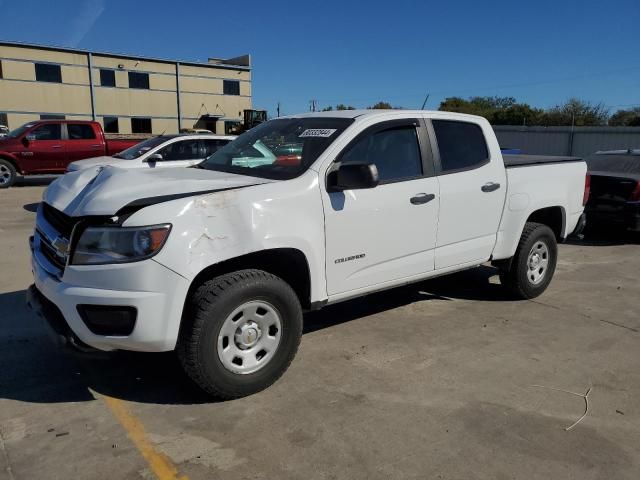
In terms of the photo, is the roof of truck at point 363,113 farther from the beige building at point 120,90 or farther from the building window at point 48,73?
the building window at point 48,73

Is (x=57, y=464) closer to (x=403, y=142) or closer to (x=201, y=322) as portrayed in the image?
(x=201, y=322)

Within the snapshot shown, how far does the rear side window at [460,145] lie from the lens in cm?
472

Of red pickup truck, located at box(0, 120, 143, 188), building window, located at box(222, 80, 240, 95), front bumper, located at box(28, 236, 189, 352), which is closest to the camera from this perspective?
front bumper, located at box(28, 236, 189, 352)

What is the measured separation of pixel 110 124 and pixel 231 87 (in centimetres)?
1152

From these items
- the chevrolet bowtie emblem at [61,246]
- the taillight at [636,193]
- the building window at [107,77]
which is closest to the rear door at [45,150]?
the chevrolet bowtie emblem at [61,246]

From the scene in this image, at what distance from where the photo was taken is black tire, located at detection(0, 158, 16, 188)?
1456cm

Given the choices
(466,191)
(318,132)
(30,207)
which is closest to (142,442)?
(318,132)

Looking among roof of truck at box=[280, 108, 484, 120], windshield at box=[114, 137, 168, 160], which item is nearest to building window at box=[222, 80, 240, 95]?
windshield at box=[114, 137, 168, 160]

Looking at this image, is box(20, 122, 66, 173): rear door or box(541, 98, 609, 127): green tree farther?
box(541, 98, 609, 127): green tree

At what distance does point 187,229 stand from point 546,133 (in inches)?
1053

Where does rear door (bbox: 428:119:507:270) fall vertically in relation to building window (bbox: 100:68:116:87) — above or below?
below

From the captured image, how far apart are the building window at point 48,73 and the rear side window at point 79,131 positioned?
30011mm

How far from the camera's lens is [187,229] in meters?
3.16

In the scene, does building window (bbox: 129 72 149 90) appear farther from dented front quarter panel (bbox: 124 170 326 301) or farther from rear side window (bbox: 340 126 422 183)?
dented front quarter panel (bbox: 124 170 326 301)
